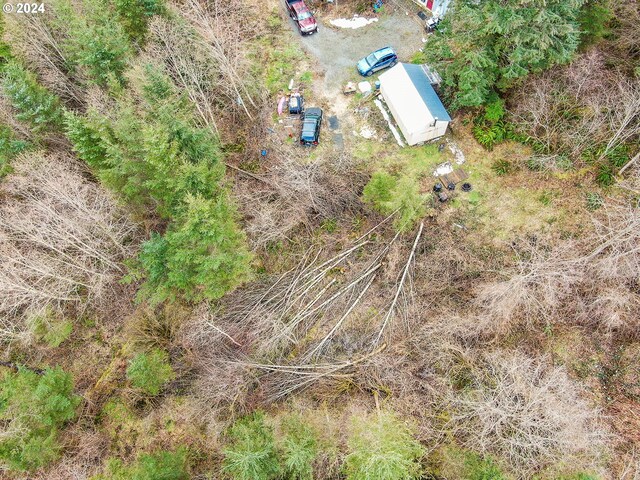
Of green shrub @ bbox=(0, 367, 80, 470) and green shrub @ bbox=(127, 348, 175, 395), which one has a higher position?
green shrub @ bbox=(0, 367, 80, 470)

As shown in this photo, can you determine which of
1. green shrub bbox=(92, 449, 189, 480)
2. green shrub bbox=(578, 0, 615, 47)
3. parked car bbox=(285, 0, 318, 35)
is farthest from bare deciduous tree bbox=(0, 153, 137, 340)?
green shrub bbox=(578, 0, 615, 47)

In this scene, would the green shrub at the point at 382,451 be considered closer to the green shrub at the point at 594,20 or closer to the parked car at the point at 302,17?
the green shrub at the point at 594,20

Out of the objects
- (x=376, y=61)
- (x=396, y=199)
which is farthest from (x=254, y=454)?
(x=376, y=61)

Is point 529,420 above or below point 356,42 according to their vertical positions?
below

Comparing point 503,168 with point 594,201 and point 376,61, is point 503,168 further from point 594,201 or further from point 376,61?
point 376,61

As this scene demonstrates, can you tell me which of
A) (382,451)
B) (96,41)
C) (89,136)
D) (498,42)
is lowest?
(382,451)

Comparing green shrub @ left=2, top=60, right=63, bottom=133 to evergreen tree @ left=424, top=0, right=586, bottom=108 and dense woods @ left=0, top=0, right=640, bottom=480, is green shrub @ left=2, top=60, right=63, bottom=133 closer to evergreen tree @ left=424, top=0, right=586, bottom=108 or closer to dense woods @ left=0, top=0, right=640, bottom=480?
dense woods @ left=0, top=0, right=640, bottom=480

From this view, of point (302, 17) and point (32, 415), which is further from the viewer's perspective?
point (302, 17)
